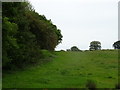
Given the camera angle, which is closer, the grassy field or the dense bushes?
the grassy field

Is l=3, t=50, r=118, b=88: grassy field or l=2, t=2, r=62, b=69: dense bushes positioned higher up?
l=2, t=2, r=62, b=69: dense bushes

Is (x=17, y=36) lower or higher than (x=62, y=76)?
higher

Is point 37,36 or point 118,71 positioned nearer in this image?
point 118,71

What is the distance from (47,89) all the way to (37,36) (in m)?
18.2

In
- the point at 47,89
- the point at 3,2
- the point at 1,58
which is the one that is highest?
the point at 3,2

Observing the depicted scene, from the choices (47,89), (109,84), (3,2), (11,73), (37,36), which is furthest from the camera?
(37,36)

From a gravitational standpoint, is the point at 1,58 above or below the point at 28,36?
below

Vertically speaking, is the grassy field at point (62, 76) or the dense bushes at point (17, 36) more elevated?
the dense bushes at point (17, 36)

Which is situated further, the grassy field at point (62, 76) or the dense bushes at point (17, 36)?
the dense bushes at point (17, 36)

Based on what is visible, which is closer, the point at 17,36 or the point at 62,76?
the point at 62,76

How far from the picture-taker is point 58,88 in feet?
87.3

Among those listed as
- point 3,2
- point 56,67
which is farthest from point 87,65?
point 3,2

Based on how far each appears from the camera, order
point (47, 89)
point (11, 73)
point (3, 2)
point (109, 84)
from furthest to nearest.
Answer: point (11, 73) → point (3, 2) → point (109, 84) → point (47, 89)

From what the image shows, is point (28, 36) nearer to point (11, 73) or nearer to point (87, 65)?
point (11, 73)
